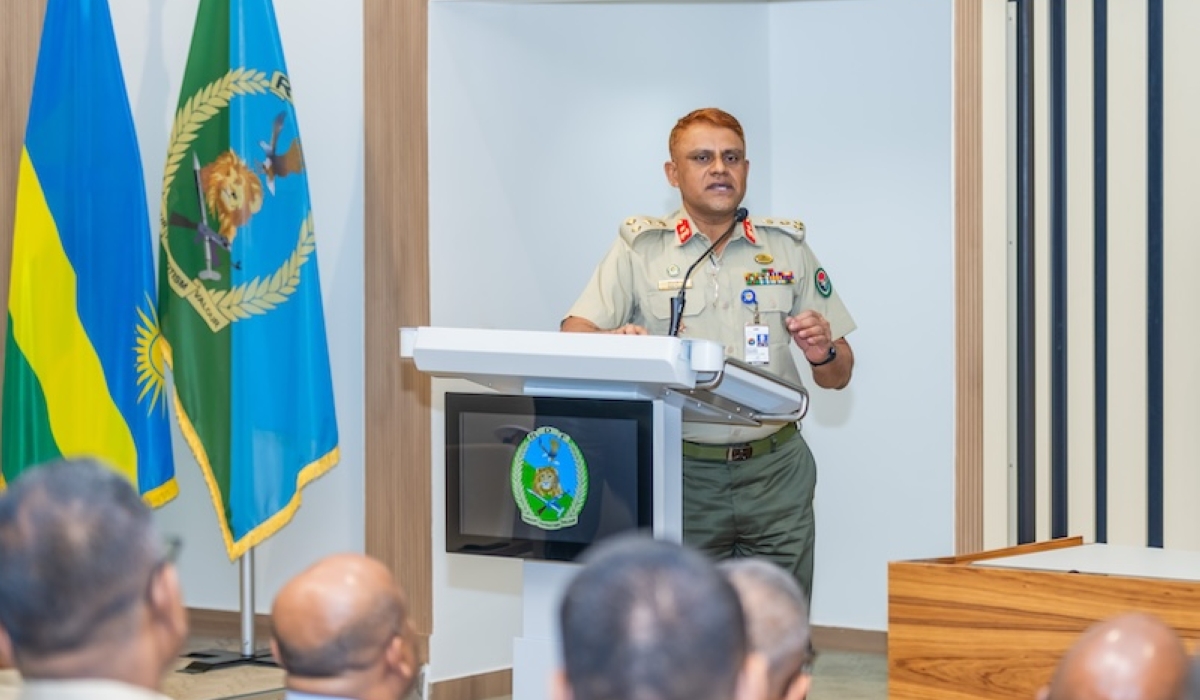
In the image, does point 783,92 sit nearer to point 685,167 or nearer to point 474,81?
point 474,81

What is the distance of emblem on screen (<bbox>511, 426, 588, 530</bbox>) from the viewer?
266 cm

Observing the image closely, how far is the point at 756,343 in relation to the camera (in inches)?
138

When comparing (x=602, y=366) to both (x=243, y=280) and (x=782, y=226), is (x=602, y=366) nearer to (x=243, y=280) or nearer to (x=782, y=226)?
(x=782, y=226)

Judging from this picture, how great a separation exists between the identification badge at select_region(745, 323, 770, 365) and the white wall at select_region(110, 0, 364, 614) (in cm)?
155

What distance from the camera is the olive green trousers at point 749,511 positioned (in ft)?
11.8

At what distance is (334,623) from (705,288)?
6.70 feet

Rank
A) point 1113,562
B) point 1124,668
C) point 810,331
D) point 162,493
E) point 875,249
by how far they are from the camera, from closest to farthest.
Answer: point 1124,668 → point 1113,562 → point 810,331 → point 162,493 → point 875,249

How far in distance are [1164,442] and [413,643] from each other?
2.54 metres

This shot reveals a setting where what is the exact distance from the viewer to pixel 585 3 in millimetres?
4797

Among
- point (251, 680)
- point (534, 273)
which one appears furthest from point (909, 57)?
point (251, 680)

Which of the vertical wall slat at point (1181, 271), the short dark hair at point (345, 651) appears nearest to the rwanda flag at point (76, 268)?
the vertical wall slat at point (1181, 271)

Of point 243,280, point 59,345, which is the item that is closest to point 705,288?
point 243,280

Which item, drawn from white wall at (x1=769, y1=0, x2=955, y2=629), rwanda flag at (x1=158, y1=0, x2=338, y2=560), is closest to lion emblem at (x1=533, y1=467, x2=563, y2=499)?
rwanda flag at (x1=158, y1=0, x2=338, y2=560)

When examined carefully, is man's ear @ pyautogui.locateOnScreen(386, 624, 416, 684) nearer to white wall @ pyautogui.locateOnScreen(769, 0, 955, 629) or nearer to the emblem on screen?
the emblem on screen
